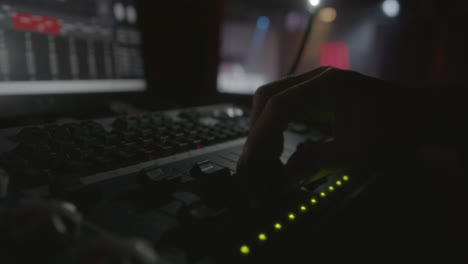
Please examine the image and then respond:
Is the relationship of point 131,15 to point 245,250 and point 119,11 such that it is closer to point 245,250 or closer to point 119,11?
point 119,11

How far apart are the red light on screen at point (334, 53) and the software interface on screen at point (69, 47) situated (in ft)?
14.4

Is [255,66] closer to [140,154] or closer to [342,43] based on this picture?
[342,43]

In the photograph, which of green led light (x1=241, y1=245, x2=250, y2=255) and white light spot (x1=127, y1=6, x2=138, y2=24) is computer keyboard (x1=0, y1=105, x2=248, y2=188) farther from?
white light spot (x1=127, y1=6, x2=138, y2=24)

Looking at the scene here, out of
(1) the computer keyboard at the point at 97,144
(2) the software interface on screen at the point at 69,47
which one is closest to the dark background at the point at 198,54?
(2) the software interface on screen at the point at 69,47

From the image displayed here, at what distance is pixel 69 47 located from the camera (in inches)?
28.6

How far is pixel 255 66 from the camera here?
19.5 feet

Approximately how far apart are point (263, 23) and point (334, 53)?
1872 mm

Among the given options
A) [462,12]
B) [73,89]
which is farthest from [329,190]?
[462,12]

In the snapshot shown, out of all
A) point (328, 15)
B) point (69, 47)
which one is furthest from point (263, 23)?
point (69, 47)

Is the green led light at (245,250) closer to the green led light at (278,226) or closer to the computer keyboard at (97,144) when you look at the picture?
the green led light at (278,226)

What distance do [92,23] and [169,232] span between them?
2.38 ft

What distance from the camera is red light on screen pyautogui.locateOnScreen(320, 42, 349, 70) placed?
15.6ft

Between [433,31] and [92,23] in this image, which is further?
[433,31]

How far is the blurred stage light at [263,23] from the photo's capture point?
5898mm
